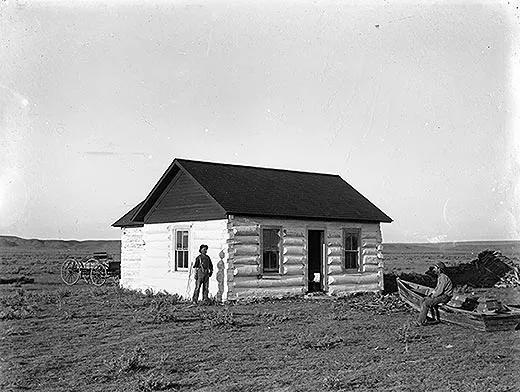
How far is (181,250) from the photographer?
2241 centimetres

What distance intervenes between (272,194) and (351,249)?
391 centimetres

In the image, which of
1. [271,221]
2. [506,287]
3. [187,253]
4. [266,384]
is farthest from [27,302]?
[506,287]

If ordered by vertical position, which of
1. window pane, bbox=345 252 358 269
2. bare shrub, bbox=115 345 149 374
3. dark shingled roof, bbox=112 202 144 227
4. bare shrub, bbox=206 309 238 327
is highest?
dark shingled roof, bbox=112 202 144 227

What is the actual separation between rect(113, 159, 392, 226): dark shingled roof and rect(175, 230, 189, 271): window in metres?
2.17

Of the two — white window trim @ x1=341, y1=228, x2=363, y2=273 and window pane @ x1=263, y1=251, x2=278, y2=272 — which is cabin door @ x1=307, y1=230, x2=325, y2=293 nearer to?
white window trim @ x1=341, y1=228, x2=363, y2=273

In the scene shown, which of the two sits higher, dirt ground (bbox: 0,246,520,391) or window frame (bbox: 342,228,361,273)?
window frame (bbox: 342,228,361,273)

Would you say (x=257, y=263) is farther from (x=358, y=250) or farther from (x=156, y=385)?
(x=156, y=385)

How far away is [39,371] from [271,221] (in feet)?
37.2

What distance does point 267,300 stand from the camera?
20.9m

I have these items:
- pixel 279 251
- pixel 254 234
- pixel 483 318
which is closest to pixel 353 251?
pixel 279 251

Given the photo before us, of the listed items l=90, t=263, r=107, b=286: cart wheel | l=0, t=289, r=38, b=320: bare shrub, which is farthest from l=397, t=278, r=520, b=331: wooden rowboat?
l=90, t=263, r=107, b=286: cart wheel

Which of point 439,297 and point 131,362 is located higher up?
point 439,297

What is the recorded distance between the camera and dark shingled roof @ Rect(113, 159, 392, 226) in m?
21.1

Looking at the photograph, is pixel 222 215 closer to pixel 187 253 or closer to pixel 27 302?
pixel 187 253
